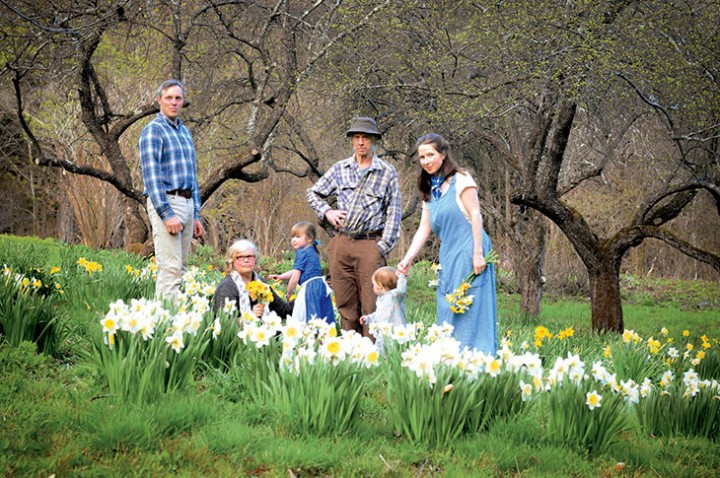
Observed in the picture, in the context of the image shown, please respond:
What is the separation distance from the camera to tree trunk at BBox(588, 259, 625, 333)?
962cm

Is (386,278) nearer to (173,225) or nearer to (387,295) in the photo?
(387,295)

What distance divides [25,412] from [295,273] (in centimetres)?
319

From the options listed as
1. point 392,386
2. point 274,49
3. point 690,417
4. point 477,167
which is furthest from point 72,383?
point 477,167

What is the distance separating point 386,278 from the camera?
A: 18.2 ft

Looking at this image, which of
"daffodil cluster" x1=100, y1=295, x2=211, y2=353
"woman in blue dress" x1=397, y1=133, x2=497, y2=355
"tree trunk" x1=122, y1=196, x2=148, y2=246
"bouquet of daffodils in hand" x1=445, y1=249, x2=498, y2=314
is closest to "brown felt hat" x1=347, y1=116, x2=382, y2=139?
"woman in blue dress" x1=397, y1=133, x2=497, y2=355

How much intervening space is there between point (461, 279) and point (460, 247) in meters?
0.22

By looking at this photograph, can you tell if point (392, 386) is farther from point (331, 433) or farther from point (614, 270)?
point (614, 270)

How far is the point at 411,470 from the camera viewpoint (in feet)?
11.4

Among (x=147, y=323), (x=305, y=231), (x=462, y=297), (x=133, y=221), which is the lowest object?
(x=147, y=323)

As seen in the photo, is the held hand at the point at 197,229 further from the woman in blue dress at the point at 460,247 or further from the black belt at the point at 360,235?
the woman in blue dress at the point at 460,247

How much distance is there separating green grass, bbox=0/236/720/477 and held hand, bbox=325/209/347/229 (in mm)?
1723

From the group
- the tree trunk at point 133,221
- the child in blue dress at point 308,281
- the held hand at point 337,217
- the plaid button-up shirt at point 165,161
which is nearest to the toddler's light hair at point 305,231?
the child in blue dress at point 308,281

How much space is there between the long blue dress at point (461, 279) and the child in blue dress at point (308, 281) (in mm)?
1348

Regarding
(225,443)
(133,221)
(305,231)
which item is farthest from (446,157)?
→ (133,221)
